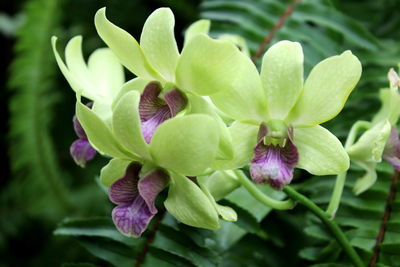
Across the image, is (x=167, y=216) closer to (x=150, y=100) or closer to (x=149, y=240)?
(x=149, y=240)

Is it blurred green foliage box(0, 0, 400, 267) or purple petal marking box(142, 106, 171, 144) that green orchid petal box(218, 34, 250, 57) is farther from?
purple petal marking box(142, 106, 171, 144)

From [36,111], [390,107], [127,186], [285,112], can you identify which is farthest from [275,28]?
[36,111]

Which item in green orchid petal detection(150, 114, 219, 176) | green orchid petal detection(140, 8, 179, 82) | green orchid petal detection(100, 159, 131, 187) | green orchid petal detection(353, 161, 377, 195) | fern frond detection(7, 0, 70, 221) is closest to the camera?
green orchid petal detection(150, 114, 219, 176)

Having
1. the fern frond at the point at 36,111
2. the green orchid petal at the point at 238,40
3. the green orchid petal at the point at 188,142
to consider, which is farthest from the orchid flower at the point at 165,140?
the fern frond at the point at 36,111

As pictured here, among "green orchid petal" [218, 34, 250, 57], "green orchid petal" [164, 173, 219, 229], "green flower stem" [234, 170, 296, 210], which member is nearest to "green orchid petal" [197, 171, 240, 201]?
"green flower stem" [234, 170, 296, 210]

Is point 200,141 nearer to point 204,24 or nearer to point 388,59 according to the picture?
point 204,24

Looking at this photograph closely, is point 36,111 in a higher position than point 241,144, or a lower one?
lower
